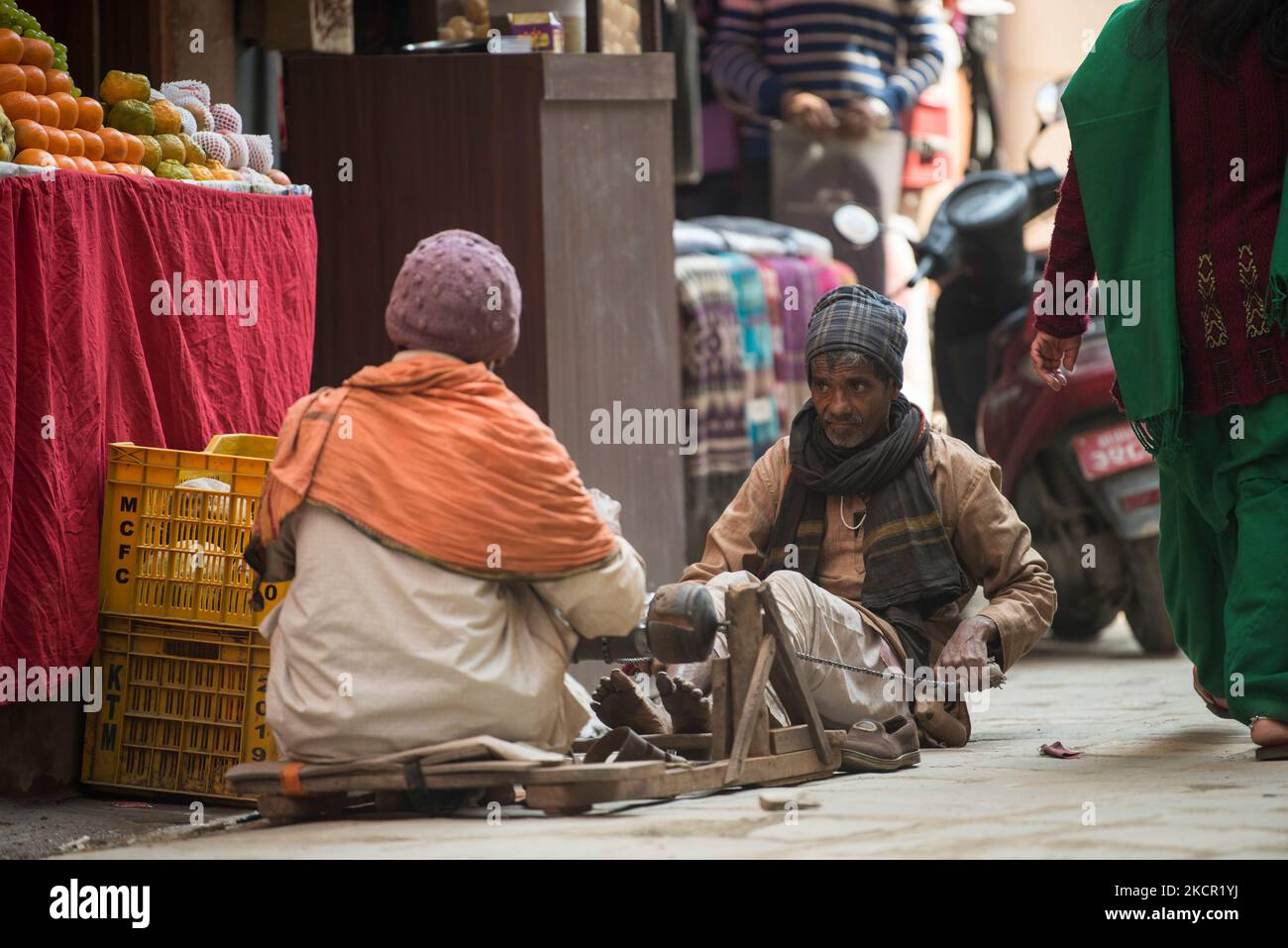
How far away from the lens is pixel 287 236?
243 inches

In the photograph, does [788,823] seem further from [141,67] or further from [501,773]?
[141,67]

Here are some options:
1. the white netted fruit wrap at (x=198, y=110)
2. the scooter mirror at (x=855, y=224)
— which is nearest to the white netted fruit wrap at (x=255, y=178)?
the white netted fruit wrap at (x=198, y=110)

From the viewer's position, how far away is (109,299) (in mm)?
5438

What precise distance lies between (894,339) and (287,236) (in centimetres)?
188

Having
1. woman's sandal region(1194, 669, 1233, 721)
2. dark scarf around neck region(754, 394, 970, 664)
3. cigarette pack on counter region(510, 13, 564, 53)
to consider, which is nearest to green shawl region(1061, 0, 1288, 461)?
dark scarf around neck region(754, 394, 970, 664)

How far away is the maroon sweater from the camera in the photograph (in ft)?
16.6

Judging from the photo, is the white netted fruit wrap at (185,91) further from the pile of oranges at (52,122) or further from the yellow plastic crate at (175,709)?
the yellow plastic crate at (175,709)

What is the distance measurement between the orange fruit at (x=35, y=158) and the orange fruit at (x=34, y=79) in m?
0.33

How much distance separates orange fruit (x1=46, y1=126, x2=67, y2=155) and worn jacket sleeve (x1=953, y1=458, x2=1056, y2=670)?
261cm

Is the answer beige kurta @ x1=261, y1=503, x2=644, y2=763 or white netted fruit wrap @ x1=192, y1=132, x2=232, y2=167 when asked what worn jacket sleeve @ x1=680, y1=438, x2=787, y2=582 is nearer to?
beige kurta @ x1=261, y1=503, x2=644, y2=763

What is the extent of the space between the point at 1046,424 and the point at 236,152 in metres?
3.81

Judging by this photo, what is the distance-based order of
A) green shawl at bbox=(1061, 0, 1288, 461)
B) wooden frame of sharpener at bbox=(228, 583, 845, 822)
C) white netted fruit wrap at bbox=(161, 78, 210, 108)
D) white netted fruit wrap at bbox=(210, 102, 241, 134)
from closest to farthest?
wooden frame of sharpener at bbox=(228, 583, 845, 822)
green shawl at bbox=(1061, 0, 1288, 461)
white netted fruit wrap at bbox=(161, 78, 210, 108)
white netted fruit wrap at bbox=(210, 102, 241, 134)

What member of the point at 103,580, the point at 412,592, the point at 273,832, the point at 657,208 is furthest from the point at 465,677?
the point at 657,208

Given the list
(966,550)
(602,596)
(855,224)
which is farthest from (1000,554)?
(855,224)
